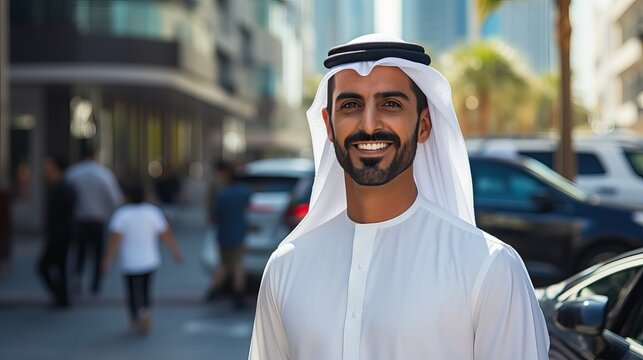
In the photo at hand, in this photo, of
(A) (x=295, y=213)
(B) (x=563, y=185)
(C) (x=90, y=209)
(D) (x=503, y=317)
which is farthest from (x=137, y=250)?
(D) (x=503, y=317)

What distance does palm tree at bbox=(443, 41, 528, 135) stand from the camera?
50.0 meters

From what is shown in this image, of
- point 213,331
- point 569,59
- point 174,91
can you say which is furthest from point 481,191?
point 174,91

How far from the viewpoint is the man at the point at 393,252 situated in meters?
2.67

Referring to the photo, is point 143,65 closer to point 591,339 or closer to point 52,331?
point 52,331

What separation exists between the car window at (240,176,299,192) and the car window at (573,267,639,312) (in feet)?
30.7

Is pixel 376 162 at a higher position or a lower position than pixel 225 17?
lower

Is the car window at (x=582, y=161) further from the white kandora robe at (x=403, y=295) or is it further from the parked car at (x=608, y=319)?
the white kandora robe at (x=403, y=295)

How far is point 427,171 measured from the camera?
3.10 m

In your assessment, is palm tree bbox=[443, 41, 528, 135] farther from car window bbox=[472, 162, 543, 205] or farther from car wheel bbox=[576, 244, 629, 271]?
car wheel bbox=[576, 244, 629, 271]

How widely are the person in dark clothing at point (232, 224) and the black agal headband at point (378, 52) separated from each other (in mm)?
9703

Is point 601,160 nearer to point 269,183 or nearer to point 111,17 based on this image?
point 269,183

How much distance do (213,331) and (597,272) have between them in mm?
7004

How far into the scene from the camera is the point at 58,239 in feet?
43.2

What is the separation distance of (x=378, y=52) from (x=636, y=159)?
1226cm
